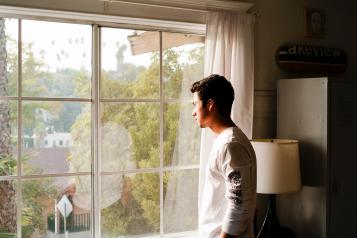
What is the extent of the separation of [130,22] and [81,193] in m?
1.14

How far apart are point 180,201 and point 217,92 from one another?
1387 mm

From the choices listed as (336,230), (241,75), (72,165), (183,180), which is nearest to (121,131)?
(72,165)

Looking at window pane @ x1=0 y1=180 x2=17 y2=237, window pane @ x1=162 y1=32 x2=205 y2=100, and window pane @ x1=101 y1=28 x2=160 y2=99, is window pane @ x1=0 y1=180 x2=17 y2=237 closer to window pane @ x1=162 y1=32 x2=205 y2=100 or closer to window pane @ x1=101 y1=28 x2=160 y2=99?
window pane @ x1=101 y1=28 x2=160 y2=99

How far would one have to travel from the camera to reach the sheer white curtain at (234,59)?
9.24ft

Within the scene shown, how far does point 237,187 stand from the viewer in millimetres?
1686

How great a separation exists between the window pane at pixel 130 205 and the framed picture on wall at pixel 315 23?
1.67m

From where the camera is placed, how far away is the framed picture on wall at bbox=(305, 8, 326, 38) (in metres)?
3.35

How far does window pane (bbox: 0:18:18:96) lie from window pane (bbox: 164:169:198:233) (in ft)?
3.80

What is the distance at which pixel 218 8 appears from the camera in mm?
2883

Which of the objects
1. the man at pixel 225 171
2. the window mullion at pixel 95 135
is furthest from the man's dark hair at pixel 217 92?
the window mullion at pixel 95 135

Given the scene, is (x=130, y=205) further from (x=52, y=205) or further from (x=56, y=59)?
(x=56, y=59)

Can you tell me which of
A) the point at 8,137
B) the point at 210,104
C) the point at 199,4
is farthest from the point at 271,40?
the point at 8,137

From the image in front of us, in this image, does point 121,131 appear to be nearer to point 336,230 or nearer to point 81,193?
point 81,193

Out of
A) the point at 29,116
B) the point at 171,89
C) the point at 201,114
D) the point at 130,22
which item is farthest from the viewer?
the point at 171,89
